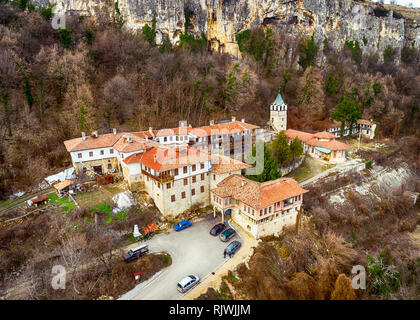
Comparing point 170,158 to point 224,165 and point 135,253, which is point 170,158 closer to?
point 224,165

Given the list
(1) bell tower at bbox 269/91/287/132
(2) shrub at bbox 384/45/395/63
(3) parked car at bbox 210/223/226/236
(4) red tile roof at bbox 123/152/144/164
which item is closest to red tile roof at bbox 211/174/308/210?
(3) parked car at bbox 210/223/226/236

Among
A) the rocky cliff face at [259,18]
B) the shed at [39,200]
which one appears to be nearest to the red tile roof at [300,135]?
the rocky cliff face at [259,18]

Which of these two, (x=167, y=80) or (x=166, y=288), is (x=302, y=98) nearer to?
(x=167, y=80)

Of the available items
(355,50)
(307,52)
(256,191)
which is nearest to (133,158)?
(256,191)

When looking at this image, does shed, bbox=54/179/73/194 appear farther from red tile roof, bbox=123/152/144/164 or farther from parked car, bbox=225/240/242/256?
parked car, bbox=225/240/242/256

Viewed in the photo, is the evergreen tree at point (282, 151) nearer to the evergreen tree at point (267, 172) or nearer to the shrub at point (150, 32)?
the evergreen tree at point (267, 172)

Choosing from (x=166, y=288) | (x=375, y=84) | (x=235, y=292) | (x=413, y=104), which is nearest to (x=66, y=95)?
(x=166, y=288)
